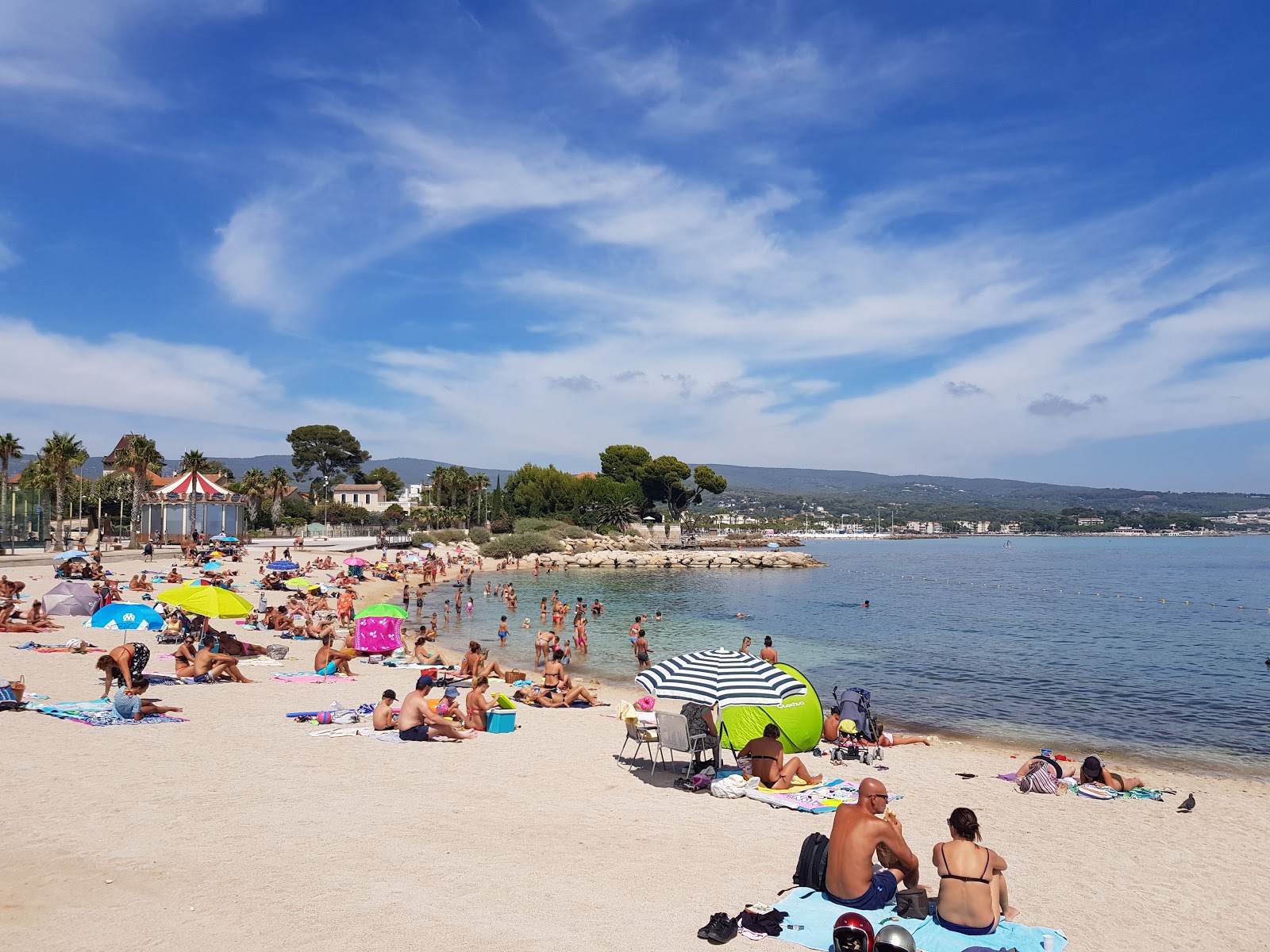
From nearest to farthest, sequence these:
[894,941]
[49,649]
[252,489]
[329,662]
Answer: [894,941] → [49,649] → [329,662] → [252,489]

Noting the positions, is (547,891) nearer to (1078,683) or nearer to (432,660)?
(432,660)

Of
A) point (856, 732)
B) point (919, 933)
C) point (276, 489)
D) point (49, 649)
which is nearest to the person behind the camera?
point (919, 933)

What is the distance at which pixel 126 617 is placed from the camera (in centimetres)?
1442

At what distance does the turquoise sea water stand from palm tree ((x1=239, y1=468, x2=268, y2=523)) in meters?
27.0

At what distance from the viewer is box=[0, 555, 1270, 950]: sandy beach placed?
5602mm

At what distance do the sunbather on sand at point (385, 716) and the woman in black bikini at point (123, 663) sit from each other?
11.7ft

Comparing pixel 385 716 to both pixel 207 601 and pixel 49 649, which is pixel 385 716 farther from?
pixel 49 649

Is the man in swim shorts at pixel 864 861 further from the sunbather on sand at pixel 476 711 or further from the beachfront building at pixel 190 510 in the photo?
the beachfront building at pixel 190 510

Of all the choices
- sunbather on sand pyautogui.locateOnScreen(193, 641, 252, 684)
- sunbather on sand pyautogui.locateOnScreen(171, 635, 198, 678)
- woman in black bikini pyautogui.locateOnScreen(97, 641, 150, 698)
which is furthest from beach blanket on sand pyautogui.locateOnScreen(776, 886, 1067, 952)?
sunbather on sand pyautogui.locateOnScreen(171, 635, 198, 678)

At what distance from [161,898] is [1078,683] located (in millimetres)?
21117

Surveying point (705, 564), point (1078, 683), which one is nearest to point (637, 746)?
point (1078, 683)

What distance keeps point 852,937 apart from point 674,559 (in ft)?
212

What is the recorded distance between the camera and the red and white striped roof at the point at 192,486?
56062mm

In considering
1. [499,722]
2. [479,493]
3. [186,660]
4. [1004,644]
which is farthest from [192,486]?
[499,722]
